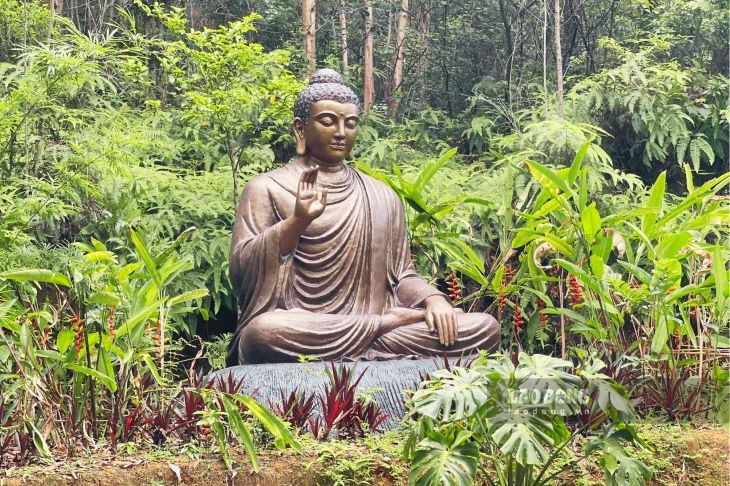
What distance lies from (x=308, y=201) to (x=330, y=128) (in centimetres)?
98

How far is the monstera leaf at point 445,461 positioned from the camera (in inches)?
183

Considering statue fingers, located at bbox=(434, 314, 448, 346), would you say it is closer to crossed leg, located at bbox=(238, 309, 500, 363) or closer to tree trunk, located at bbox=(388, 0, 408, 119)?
crossed leg, located at bbox=(238, 309, 500, 363)

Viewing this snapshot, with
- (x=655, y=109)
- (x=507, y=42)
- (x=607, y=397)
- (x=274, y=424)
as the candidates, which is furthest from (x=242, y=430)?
(x=507, y=42)

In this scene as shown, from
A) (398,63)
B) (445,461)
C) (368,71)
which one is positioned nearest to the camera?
(445,461)

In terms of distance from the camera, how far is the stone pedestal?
6273mm

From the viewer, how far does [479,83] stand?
12.8 meters

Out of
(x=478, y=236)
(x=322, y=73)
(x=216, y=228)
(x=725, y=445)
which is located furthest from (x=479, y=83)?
(x=725, y=445)

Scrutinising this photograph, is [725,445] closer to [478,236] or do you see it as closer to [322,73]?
[322,73]

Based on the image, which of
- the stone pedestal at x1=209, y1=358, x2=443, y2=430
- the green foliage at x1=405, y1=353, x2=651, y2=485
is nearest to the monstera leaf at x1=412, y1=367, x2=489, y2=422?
the green foliage at x1=405, y1=353, x2=651, y2=485

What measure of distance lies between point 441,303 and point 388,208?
864mm

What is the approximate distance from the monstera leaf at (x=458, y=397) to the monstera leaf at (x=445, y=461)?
0.10 m

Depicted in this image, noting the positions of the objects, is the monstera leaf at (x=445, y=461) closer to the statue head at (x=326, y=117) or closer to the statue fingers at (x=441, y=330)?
the statue fingers at (x=441, y=330)

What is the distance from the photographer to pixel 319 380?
249 inches

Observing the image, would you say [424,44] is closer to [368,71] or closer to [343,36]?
[343,36]
